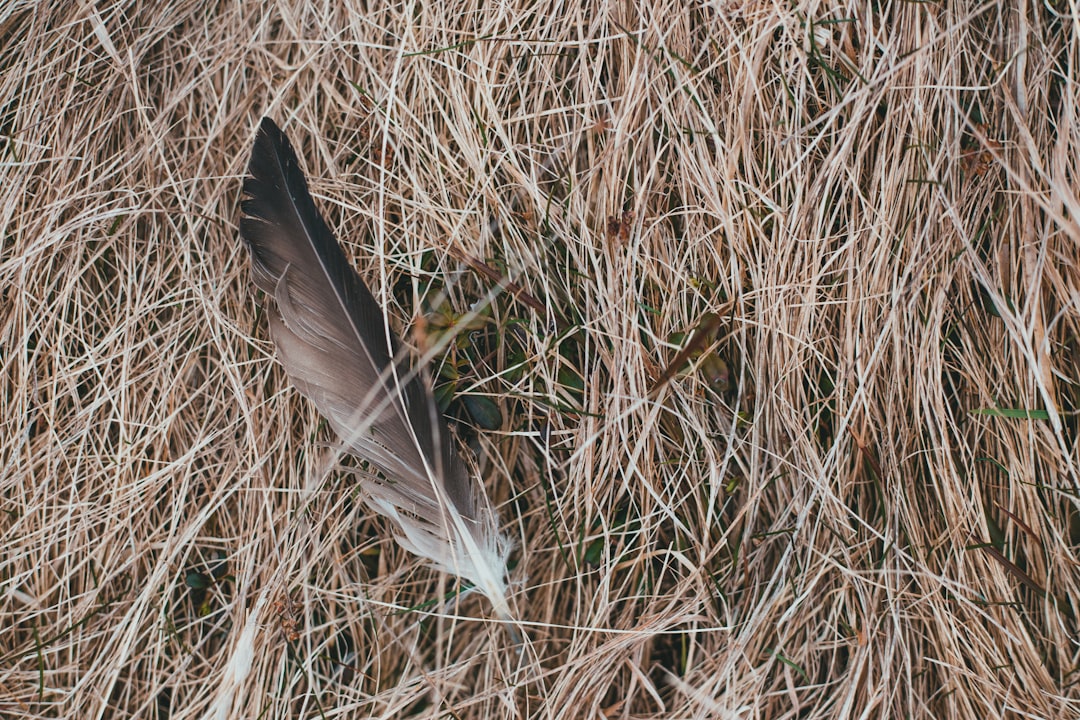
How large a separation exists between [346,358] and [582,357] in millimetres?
426

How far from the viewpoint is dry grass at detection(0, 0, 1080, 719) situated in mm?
1254

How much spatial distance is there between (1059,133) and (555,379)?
954 mm

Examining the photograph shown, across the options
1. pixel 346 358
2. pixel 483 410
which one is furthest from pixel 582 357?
pixel 346 358

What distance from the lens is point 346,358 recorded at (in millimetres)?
1249

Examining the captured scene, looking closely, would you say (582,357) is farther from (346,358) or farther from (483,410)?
(346,358)

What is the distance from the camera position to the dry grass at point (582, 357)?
49.4 inches

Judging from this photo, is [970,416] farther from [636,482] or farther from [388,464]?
[388,464]

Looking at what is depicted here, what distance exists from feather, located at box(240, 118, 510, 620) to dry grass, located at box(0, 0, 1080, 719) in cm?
10

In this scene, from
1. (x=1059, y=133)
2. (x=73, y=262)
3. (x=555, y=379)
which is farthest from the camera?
(x=73, y=262)

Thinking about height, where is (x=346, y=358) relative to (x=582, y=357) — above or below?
above

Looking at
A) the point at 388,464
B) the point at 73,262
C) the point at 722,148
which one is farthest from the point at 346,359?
the point at 722,148

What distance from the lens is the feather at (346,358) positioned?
124cm

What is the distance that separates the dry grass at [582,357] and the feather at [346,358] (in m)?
0.10

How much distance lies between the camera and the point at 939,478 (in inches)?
50.0
